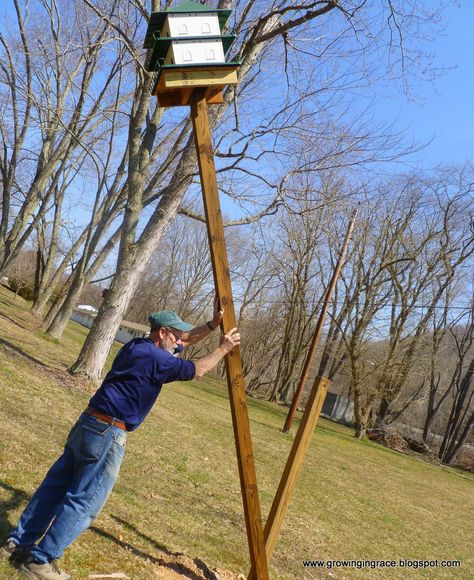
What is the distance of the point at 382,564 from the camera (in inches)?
292

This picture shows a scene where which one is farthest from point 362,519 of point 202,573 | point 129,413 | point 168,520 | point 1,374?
point 129,413

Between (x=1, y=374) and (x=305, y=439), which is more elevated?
(x=305, y=439)

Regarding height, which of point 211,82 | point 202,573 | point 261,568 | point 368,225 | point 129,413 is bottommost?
point 202,573

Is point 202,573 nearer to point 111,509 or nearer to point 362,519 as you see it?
point 111,509

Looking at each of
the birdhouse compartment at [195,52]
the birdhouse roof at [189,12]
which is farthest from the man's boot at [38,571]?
the birdhouse roof at [189,12]

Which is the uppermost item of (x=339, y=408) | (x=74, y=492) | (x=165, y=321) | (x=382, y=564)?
(x=339, y=408)

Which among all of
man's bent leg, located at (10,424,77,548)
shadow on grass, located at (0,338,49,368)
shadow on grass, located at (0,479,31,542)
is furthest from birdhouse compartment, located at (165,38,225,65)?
shadow on grass, located at (0,338,49,368)

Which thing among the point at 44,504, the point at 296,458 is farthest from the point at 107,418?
the point at 296,458

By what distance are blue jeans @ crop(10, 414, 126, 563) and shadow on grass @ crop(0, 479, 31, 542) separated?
0.46m

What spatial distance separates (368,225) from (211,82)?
2507 centimetres

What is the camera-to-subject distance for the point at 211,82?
169 inches

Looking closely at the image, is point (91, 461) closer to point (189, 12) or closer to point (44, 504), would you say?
point (44, 504)

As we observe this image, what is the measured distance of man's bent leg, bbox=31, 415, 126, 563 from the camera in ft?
A: 11.8

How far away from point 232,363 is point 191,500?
3.54 metres
